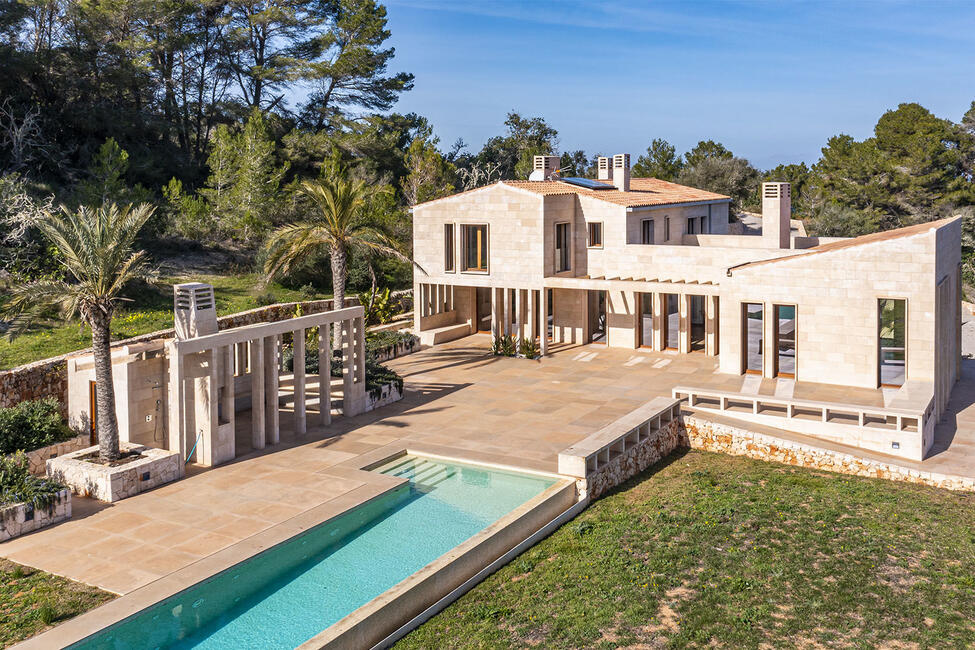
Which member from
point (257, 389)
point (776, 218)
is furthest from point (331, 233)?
point (776, 218)

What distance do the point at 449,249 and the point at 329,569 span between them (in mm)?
18668

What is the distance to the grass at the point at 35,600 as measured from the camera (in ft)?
36.0

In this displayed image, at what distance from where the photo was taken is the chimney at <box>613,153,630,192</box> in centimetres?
3434

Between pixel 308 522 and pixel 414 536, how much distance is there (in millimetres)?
1756

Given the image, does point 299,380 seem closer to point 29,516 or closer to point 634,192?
point 29,516

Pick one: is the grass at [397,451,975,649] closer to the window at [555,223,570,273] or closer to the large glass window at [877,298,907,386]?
the large glass window at [877,298,907,386]

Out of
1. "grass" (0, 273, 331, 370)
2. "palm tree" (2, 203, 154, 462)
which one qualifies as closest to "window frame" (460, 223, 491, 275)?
"grass" (0, 273, 331, 370)

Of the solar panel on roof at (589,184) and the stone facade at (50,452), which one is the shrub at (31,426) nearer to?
the stone facade at (50,452)

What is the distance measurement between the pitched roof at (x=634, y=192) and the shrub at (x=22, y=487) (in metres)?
17.9

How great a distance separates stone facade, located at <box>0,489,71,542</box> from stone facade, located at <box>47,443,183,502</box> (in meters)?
0.90

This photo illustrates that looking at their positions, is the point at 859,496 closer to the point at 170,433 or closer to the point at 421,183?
the point at 170,433

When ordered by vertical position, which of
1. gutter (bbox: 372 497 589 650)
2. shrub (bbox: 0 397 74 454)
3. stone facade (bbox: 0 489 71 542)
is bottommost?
gutter (bbox: 372 497 589 650)

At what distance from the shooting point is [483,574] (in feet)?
44.3

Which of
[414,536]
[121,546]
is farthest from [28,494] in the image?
[414,536]
